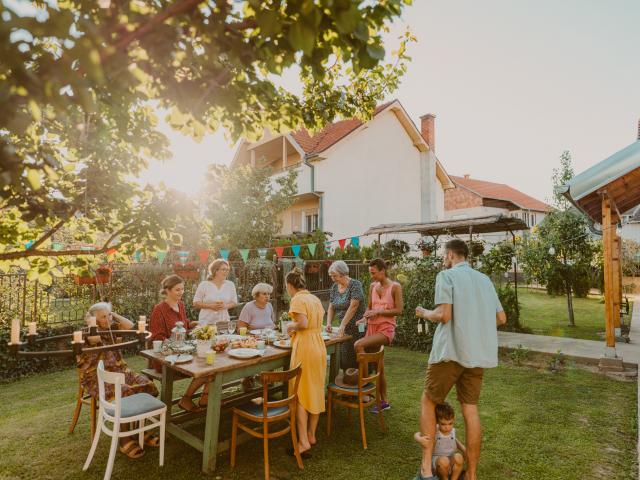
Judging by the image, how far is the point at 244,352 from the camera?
181 inches

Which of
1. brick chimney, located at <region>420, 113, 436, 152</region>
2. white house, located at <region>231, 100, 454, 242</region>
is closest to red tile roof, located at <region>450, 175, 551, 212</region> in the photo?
brick chimney, located at <region>420, 113, 436, 152</region>

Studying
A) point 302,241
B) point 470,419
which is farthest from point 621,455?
point 302,241

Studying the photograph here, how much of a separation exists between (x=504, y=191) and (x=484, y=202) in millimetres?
7847

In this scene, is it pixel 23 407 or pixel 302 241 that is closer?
pixel 23 407

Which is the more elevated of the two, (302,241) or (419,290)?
(302,241)

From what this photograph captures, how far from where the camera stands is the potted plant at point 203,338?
455 cm

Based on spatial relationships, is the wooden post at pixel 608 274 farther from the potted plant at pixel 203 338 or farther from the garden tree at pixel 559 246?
the potted plant at pixel 203 338

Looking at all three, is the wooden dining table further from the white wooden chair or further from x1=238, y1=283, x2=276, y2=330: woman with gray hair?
x1=238, y1=283, x2=276, y2=330: woman with gray hair

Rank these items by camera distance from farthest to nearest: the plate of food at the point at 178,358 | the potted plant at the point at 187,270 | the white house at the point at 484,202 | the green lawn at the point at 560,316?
the white house at the point at 484,202 < the green lawn at the point at 560,316 < the potted plant at the point at 187,270 < the plate of food at the point at 178,358

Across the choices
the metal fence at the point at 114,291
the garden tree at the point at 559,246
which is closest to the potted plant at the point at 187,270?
the metal fence at the point at 114,291

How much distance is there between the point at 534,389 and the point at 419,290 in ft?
10.7

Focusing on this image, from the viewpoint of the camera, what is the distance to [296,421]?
455cm

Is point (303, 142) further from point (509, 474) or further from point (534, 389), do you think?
point (509, 474)

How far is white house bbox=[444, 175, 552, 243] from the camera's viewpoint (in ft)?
103
